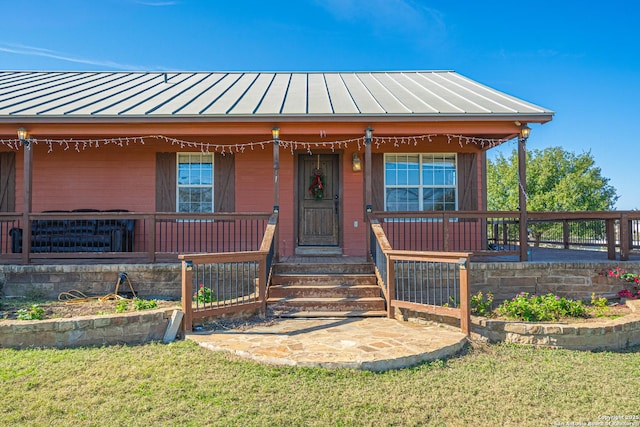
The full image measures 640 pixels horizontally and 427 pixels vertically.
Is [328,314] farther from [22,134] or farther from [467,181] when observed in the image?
[22,134]

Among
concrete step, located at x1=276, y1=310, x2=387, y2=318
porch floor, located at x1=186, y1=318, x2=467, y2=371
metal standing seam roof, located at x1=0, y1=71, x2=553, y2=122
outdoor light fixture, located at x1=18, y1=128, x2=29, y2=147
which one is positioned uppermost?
metal standing seam roof, located at x1=0, y1=71, x2=553, y2=122

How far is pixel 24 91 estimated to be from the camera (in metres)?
9.49

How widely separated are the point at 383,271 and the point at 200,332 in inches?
110

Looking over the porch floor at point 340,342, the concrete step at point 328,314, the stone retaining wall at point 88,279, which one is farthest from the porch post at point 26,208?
the concrete step at point 328,314

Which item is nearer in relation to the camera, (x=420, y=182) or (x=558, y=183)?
(x=420, y=182)

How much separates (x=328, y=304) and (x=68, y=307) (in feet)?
12.3

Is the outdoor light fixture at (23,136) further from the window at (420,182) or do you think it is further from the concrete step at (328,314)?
the window at (420,182)

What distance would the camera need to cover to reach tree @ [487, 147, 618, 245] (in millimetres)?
25125

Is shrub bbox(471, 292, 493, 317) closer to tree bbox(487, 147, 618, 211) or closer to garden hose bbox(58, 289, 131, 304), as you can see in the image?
garden hose bbox(58, 289, 131, 304)

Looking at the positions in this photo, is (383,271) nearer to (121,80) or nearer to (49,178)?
(49,178)

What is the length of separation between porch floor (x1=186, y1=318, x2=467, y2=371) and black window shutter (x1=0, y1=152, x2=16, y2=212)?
22.7 ft

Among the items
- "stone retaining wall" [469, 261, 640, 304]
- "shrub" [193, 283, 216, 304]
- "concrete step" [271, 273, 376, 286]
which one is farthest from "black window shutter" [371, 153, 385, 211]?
"shrub" [193, 283, 216, 304]

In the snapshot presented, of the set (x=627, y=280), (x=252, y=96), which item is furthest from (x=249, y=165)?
(x=627, y=280)

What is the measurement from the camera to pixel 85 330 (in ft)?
15.7
